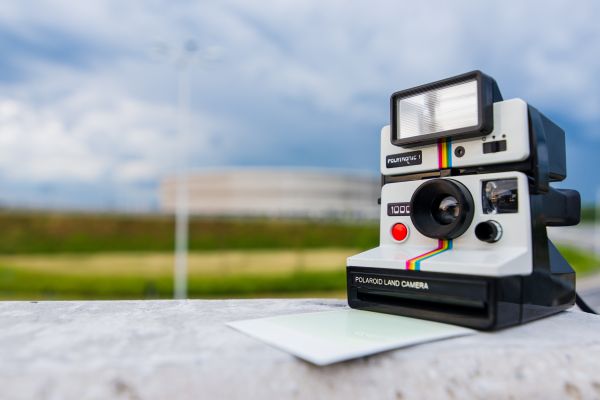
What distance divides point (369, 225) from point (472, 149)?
75.8ft

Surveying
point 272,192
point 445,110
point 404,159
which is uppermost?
point 272,192

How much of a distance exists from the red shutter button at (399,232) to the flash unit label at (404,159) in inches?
10.0

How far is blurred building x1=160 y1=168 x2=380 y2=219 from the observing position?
2044 inches

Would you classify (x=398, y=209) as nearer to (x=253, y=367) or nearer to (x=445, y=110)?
(x=445, y=110)

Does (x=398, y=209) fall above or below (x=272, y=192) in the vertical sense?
below

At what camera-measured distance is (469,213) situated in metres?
1.71

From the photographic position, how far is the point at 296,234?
937 inches

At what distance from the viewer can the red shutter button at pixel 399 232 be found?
1937 millimetres

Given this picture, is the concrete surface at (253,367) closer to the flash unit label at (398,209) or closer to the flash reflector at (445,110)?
the flash unit label at (398,209)

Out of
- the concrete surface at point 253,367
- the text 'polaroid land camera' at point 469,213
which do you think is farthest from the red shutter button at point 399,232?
the concrete surface at point 253,367

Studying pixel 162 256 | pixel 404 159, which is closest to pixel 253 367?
pixel 404 159

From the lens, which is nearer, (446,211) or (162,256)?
(446,211)

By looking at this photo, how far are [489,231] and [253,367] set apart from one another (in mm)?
972

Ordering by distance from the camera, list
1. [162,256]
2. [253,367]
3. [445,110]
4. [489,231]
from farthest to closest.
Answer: [162,256], [445,110], [489,231], [253,367]
